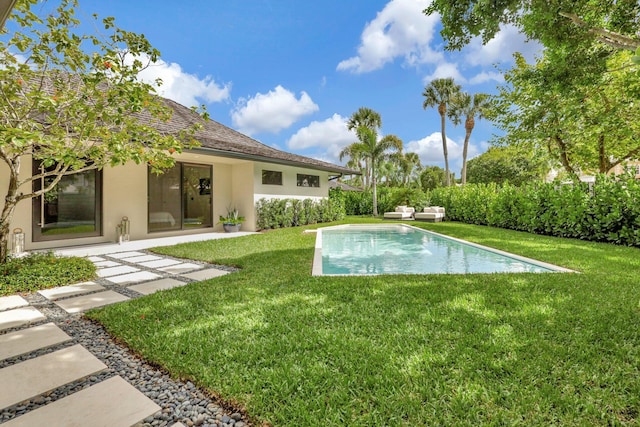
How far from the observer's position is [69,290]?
4.68m

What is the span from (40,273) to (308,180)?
1277cm

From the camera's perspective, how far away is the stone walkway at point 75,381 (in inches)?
77.4

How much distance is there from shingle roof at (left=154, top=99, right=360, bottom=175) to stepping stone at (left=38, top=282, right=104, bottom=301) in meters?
4.99

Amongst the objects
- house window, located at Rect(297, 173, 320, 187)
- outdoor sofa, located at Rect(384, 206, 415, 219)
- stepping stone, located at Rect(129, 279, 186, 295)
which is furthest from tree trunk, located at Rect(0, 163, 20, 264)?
outdoor sofa, located at Rect(384, 206, 415, 219)

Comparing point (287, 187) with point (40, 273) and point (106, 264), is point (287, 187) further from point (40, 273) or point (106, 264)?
point (40, 273)

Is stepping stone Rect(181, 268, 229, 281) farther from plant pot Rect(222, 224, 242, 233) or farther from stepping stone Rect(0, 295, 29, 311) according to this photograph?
plant pot Rect(222, 224, 242, 233)

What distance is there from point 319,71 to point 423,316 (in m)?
18.3

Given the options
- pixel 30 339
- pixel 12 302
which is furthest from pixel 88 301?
pixel 30 339

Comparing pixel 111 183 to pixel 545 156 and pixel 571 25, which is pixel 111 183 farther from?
pixel 545 156

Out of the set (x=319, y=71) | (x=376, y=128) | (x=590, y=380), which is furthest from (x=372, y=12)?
(x=376, y=128)

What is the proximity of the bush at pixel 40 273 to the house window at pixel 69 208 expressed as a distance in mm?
3837

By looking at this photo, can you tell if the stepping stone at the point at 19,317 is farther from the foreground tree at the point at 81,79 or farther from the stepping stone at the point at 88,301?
the foreground tree at the point at 81,79

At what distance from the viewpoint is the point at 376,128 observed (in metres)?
29.8

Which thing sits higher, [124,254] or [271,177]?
[271,177]
